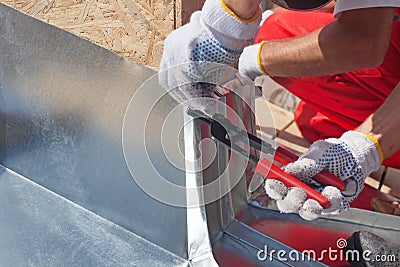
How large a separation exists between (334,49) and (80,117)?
63 centimetres

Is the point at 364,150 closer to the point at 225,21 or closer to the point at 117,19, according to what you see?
the point at 225,21

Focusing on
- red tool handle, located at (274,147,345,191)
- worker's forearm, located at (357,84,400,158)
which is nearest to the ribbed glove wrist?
red tool handle, located at (274,147,345,191)

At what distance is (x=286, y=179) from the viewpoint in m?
1.08

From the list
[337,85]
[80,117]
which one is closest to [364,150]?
[337,85]

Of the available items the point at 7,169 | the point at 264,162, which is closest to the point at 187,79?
the point at 264,162

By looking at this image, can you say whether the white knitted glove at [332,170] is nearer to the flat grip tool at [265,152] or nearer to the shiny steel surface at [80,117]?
the flat grip tool at [265,152]

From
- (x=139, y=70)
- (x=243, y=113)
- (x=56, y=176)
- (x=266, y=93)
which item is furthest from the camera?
(x=266, y=93)

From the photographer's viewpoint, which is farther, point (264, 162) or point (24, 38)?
point (24, 38)

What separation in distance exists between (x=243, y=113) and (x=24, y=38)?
570mm

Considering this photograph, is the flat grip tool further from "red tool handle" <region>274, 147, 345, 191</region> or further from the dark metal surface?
the dark metal surface

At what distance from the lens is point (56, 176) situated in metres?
1.40

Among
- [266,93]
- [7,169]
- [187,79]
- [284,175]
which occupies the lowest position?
[266,93]

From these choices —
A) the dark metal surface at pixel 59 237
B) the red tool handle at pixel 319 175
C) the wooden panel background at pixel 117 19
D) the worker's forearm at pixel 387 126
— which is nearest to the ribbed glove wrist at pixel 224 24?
the wooden panel background at pixel 117 19

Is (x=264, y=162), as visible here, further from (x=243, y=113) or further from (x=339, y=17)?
(x=339, y=17)
